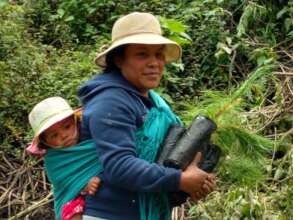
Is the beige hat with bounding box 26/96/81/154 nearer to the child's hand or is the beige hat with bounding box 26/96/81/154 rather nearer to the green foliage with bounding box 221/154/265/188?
the child's hand

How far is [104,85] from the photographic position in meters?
2.20

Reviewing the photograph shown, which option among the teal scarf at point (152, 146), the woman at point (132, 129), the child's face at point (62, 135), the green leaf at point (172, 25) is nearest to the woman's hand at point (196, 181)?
the woman at point (132, 129)

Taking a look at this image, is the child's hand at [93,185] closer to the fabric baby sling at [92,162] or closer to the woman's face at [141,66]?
the fabric baby sling at [92,162]

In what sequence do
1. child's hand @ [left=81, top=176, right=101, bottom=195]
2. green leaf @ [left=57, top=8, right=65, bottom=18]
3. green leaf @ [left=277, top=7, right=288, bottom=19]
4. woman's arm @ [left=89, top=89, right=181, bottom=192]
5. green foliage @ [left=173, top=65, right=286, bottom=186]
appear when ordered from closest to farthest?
woman's arm @ [left=89, top=89, right=181, bottom=192] → child's hand @ [left=81, top=176, right=101, bottom=195] → green foliage @ [left=173, top=65, right=286, bottom=186] → green leaf @ [left=277, top=7, right=288, bottom=19] → green leaf @ [left=57, top=8, right=65, bottom=18]

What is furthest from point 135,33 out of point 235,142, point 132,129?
point 235,142

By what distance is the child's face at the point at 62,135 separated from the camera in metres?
2.22

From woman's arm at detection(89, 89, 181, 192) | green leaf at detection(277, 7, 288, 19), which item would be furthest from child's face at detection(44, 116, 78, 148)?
green leaf at detection(277, 7, 288, 19)

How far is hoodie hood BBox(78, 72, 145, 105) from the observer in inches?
86.6

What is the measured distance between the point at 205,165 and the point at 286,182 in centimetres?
152

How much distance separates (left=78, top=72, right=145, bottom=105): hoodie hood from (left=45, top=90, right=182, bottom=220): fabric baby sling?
0.41 feet

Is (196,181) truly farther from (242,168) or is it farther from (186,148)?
(242,168)

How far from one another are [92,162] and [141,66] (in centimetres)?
38

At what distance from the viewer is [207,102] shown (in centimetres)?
289

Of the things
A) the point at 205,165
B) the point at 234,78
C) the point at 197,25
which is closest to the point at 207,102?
the point at 205,165
